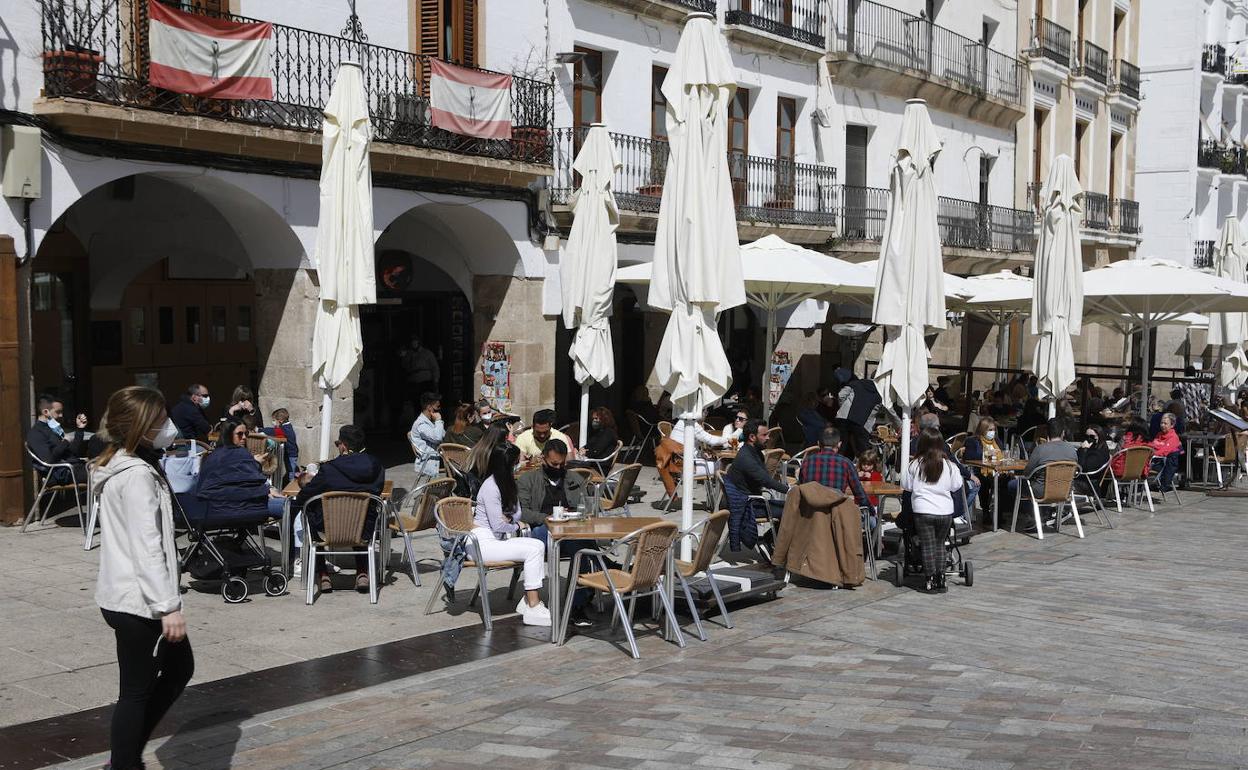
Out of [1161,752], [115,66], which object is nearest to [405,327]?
[115,66]

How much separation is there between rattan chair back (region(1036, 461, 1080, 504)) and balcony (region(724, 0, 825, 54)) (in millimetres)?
11636

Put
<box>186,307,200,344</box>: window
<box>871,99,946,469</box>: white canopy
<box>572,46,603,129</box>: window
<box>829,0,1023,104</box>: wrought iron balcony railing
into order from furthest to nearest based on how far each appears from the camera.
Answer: <box>829,0,1023,104</box>: wrought iron balcony railing, <box>572,46,603,129</box>: window, <box>186,307,200,344</box>: window, <box>871,99,946,469</box>: white canopy

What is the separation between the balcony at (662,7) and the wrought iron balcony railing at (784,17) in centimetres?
125

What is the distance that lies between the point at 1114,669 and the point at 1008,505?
6.34 m

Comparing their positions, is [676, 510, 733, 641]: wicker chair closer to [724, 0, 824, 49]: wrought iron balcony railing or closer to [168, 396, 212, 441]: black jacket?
[168, 396, 212, 441]: black jacket

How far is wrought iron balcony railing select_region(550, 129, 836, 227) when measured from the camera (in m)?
19.2

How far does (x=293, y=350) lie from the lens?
52.2 ft

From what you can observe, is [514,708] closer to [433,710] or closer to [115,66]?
[433,710]

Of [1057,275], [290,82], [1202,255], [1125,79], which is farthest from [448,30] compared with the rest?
[1202,255]

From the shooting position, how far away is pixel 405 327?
871 inches

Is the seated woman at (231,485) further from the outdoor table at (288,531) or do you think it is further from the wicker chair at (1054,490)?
the wicker chair at (1054,490)

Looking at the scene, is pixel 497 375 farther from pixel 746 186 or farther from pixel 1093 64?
pixel 1093 64

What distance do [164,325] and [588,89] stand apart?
24.0 feet

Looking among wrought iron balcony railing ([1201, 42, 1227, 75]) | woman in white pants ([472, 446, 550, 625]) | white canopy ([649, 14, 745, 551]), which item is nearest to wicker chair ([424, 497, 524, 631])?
woman in white pants ([472, 446, 550, 625])
